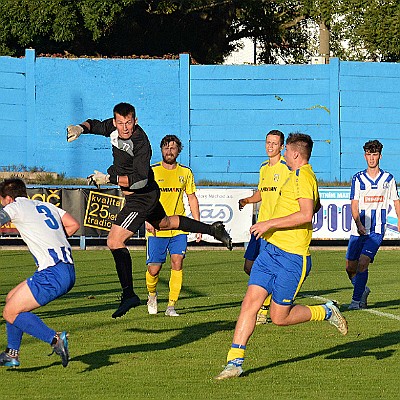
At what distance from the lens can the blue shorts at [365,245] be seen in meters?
13.5

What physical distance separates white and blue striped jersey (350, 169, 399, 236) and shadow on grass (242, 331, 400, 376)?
286cm

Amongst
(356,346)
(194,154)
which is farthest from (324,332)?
(194,154)

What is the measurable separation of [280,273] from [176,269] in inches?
165

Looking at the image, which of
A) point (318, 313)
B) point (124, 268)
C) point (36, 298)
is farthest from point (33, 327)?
point (318, 313)

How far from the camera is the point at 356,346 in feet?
33.8

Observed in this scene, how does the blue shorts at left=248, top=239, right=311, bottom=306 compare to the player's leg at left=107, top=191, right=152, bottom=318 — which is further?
the player's leg at left=107, top=191, right=152, bottom=318

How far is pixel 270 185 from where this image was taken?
11.6 m

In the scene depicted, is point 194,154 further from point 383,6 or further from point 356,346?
point 356,346

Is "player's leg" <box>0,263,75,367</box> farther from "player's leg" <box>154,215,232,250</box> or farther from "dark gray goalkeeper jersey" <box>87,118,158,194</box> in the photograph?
"player's leg" <box>154,215,232,250</box>

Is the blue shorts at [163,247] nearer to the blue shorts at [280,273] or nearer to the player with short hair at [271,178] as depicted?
the player with short hair at [271,178]

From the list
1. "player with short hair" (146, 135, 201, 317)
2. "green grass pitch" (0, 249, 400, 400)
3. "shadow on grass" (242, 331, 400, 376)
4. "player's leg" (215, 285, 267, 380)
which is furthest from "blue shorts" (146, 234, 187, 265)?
"player's leg" (215, 285, 267, 380)

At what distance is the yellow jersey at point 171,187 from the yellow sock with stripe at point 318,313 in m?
3.71

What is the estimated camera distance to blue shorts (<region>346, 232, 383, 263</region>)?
1347 centimetres

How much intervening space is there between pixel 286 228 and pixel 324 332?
2.99 metres
